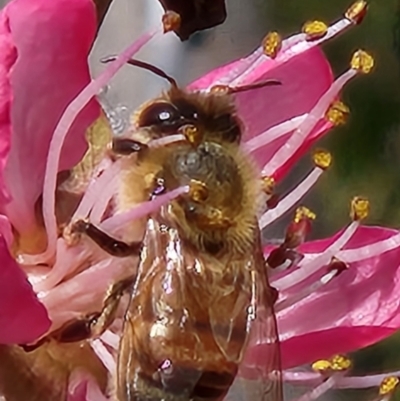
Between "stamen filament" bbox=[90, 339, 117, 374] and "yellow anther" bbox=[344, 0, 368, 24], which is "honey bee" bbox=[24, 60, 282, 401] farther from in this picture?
"yellow anther" bbox=[344, 0, 368, 24]

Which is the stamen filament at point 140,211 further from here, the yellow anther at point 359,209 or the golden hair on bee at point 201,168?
the yellow anther at point 359,209

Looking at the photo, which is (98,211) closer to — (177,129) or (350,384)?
(177,129)

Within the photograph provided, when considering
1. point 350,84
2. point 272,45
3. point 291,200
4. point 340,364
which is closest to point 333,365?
point 340,364

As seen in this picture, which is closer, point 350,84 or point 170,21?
point 170,21

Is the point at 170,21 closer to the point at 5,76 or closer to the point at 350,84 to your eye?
the point at 5,76

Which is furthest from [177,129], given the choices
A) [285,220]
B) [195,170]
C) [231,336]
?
[285,220]

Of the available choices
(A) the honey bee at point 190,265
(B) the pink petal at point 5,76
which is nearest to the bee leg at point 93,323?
(A) the honey bee at point 190,265

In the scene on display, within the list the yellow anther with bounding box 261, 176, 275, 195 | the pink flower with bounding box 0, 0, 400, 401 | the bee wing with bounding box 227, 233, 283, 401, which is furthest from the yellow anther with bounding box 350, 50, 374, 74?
the bee wing with bounding box 227, 233, 283, 401
